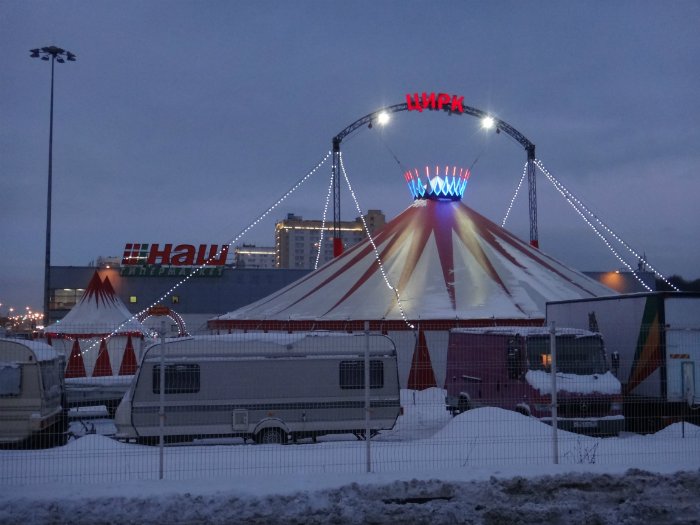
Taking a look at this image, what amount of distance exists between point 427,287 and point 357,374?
10.1m

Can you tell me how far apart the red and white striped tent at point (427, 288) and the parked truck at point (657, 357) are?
5.03m

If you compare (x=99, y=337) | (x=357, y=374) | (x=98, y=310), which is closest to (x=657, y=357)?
(x=357, y=374)

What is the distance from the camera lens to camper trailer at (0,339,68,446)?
1004 centimetres

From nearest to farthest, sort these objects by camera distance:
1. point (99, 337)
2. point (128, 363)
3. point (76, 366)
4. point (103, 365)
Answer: point (76, 366)
point (103, 365)
point (128, 363)
point (99, 337)

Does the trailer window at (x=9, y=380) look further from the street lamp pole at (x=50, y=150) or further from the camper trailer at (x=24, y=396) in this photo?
the street lamp pole at (x=50, y=150)

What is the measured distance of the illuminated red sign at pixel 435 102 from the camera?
25.8m

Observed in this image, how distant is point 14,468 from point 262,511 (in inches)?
126

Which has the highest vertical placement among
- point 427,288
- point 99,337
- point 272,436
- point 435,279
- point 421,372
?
point 435,279

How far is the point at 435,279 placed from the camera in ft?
69.2

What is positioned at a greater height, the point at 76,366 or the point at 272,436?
the point at 76,366

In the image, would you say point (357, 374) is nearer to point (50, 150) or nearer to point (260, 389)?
point (260, 389)

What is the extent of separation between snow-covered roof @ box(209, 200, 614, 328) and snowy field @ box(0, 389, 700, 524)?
33.1ft

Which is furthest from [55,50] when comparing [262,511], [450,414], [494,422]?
[262,511]

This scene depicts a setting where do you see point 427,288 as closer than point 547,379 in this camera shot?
No
